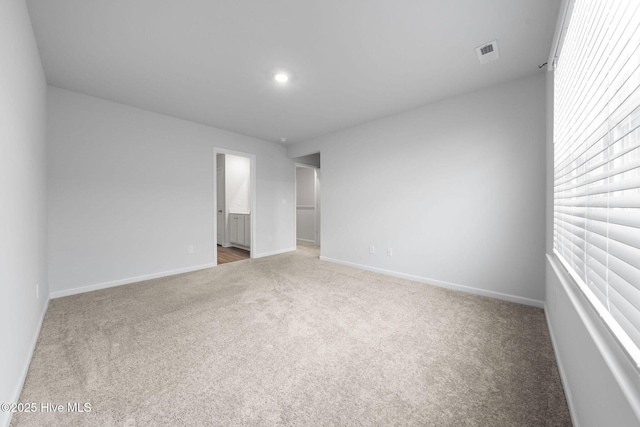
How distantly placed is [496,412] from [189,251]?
402 cm

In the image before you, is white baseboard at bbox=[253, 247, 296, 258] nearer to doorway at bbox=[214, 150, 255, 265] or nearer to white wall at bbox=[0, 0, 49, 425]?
doorway at bbox=[214, 150, 255, 265]

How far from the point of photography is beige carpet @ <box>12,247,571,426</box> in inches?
49.4

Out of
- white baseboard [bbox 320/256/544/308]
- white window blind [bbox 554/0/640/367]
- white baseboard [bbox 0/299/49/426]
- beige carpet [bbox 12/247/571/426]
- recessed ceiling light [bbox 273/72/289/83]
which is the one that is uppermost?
recessed ceiling light [bbox 273/72/289/83]

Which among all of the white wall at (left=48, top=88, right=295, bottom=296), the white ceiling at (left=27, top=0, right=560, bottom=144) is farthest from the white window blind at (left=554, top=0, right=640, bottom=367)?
the white wall at (left=48, top=88, right=295, bottom=296)

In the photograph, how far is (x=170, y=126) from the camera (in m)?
3.67

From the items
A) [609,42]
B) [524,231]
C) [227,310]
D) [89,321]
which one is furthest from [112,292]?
[524,231]

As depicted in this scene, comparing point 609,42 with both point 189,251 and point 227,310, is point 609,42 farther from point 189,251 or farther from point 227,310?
point 189,251

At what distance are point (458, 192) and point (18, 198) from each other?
388 centimetres

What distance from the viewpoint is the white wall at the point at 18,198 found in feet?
4.04

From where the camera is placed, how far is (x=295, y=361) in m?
1.66

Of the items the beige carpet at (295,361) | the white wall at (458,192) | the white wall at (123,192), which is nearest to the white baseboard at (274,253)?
the white wall at (123,192)

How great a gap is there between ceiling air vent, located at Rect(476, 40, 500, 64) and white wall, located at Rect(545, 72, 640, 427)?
1.83 meters

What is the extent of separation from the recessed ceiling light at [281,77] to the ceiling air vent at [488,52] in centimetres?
175

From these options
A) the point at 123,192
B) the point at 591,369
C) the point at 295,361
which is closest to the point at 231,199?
the point at 123,192
